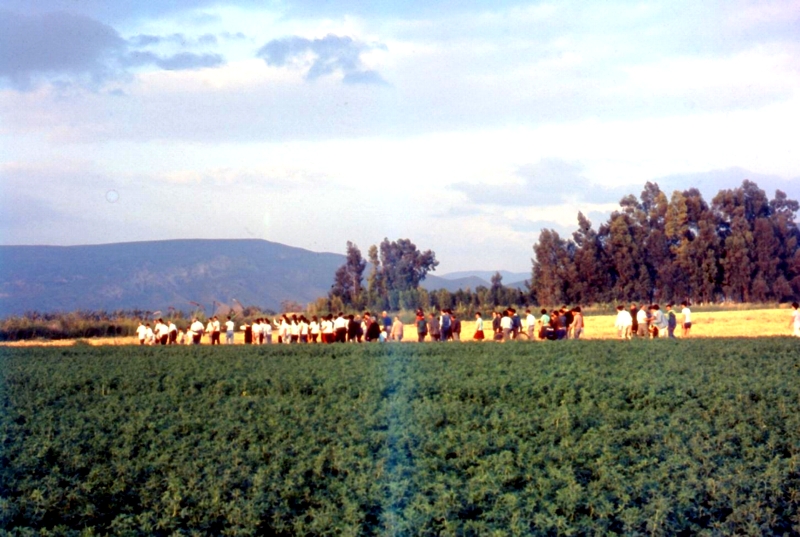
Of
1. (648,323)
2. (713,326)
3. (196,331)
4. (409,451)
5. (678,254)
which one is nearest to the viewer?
(409,451)

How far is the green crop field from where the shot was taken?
937cm

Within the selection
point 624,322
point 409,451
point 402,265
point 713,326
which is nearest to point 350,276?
point 402,265

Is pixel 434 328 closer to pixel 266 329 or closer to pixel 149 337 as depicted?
pixel 266 329

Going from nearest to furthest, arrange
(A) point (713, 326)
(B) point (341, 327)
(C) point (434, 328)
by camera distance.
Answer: (C) point (434, 328) < (B) point (341, 327) < (A) point (713, 326)

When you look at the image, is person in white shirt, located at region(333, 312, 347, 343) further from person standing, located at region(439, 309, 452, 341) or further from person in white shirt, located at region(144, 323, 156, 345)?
person in white shirt, located at region(144, 323, 156, 345)

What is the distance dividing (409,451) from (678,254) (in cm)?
6950

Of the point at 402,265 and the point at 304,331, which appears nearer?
the point at 304,331

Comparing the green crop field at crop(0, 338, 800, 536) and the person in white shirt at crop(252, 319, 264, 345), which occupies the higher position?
the person in white shirt at crop(252, 319, 264, 345)

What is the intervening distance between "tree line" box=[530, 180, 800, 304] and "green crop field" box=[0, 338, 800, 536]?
56428 millimetres

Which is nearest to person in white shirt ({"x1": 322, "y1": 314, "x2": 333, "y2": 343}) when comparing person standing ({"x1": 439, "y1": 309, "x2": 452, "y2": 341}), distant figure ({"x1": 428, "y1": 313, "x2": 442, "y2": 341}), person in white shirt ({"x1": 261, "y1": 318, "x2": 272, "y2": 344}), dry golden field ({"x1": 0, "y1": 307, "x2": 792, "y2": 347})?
person in white shirt ({"x1": 261, "y1": 318, "x2": 272, "y2": 344})

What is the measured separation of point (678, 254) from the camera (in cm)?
7750

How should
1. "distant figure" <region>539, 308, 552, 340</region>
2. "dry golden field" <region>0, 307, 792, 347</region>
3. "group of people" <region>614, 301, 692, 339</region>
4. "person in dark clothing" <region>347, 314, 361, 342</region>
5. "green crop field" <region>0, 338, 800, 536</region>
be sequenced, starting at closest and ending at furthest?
"green crop field" <region>0, 338, 800, 536</region> < "distant figure" <region>539, 308, 552, 340</region> < "group of people" <region>614, 301, 692, 339</region> < "person in dark clothing" <region>347, 314, 361, 342</region> < "dry golden field" <region>0, 307, 792, 347</region>

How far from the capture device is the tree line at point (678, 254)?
75062mm

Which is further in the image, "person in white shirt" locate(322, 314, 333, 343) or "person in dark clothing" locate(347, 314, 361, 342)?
"person in white shirt" locate(322, 314, 333, 343)
